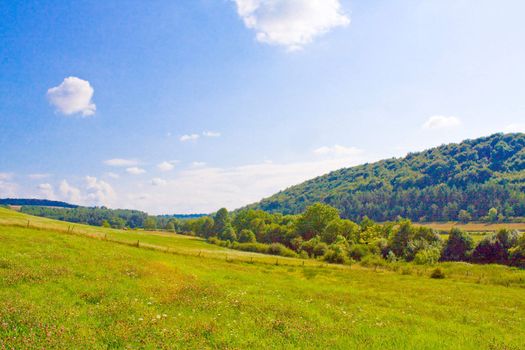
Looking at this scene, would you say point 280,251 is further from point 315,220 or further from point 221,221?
point 221,221

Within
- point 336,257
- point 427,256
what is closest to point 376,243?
point 427,256

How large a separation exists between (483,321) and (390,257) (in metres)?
77.8

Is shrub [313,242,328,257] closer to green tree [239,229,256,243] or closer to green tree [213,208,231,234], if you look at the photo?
green tree [239,229,256,243]

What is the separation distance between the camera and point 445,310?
25531 mm

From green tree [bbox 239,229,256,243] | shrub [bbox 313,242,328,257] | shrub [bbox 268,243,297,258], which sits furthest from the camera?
green tree [bbox 239,229,256,243]

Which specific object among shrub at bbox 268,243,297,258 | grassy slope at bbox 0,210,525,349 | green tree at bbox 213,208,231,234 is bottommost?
shrub at bbox 268,243,297,258

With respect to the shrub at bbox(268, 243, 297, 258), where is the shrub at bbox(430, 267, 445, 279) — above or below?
above

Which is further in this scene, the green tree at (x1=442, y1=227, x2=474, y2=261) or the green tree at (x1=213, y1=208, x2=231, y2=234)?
the green tree at (x1=213, y1=208, x2=231, y2=234)

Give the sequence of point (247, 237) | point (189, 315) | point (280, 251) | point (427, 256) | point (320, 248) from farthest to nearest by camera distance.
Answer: point (247, 237), point (280, 251), point (320, 248), point (427, 256), point (189, 315)

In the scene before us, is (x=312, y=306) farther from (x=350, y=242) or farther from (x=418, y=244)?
(x=350, y=242)

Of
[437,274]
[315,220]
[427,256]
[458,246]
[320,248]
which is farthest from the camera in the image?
[315,220]

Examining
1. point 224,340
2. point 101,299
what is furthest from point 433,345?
point 101,299

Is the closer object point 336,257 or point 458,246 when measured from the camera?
point 336,257

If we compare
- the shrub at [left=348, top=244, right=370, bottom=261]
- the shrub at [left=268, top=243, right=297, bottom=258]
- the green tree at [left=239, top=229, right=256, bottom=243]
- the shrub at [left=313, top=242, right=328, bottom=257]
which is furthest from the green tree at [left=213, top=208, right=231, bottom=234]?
the shrub at [left=348, top=244, right=370, bottom=261]
